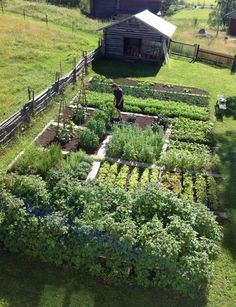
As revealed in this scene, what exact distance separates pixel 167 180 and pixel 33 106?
6.67 metres

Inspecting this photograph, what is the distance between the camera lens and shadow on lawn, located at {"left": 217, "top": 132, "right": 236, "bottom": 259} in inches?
377

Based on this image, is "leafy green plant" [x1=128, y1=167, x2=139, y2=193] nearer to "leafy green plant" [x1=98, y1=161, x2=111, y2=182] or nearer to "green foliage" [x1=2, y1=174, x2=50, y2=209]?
"leafy green plant" [x1=98, y1=161, x2=111, y2=182]

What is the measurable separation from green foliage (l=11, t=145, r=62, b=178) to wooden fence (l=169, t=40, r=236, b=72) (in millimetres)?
16792

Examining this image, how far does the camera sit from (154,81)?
20406 millimetres

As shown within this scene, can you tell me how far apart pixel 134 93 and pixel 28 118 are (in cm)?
590

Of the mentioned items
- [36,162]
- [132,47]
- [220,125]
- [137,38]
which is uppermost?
[137,38]

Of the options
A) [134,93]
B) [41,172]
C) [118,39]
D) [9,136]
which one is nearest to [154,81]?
[134,93]

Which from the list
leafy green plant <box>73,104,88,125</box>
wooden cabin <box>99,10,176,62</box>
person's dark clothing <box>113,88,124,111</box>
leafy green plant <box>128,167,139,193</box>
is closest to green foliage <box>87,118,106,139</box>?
leafy green plant <box>73,104,88,125</box>

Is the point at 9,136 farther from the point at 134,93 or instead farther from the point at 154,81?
the point at 154,81

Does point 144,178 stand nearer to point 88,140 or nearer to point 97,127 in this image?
point 88,140

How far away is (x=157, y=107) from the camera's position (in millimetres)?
16172

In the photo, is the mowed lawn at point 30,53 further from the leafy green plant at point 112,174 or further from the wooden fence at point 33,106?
the leafy green plant at point 112,174

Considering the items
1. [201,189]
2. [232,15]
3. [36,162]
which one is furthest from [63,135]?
[232,15]

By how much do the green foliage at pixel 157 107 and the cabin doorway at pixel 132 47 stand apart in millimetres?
7791
